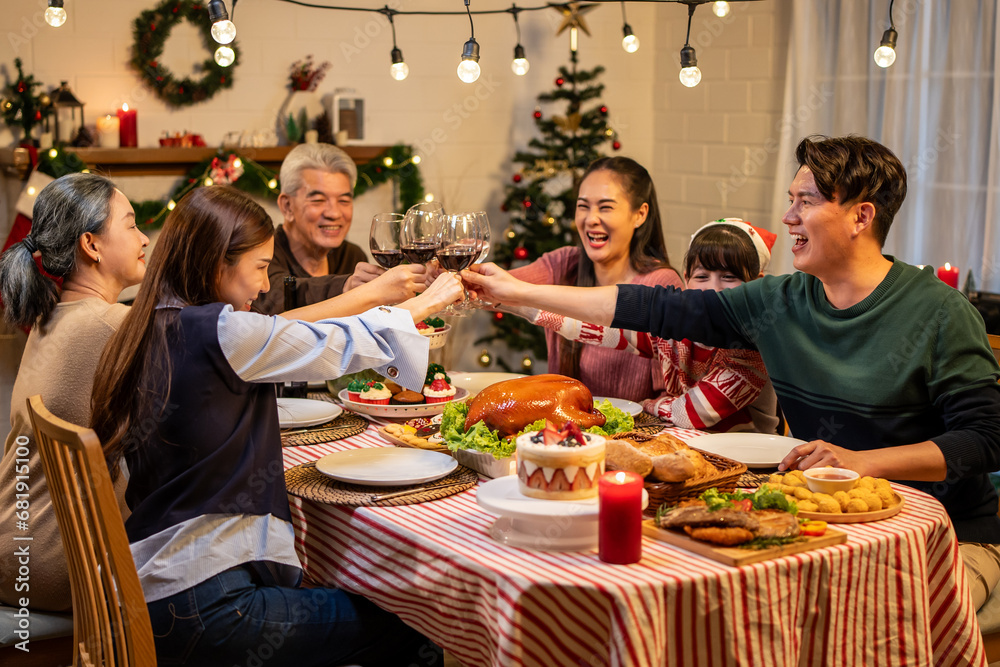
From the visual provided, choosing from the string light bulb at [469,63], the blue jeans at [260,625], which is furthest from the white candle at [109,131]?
the blue jeans at [260,625]

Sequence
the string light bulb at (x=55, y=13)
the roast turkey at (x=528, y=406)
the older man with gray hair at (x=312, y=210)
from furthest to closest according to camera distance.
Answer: the older man with gray hair at (x=312, y=210) → the string light bulb at (x=55, y=13) → the roast turkey at (x=528, y=406)

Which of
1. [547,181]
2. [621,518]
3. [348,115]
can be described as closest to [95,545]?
[621,518]

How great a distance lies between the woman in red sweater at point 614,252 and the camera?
2934 millimetres

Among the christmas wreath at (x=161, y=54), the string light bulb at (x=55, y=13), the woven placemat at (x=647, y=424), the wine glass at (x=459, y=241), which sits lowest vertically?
the woven placemat at (x=647, y=424)

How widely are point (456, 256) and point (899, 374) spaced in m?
1.00

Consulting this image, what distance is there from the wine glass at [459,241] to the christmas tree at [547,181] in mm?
2786

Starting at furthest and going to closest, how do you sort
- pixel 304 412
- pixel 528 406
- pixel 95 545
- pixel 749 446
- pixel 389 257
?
1. pixel 389 257
2. pixel 304 412
3. pixel 749 446
4. pixel 528 406
5. pixel 95 545

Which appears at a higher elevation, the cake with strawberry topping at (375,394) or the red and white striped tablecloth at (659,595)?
the cake with strawberry topping at (375,394)

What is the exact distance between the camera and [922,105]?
3.92 m

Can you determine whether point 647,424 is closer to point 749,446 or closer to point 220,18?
point 749,446

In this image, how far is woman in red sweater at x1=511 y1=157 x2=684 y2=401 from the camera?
293 cm

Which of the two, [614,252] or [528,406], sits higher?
[614,252]

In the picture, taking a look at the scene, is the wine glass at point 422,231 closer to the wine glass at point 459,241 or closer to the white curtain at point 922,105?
the wine glass at point 459,241

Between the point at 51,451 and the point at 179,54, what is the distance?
3396 mm
